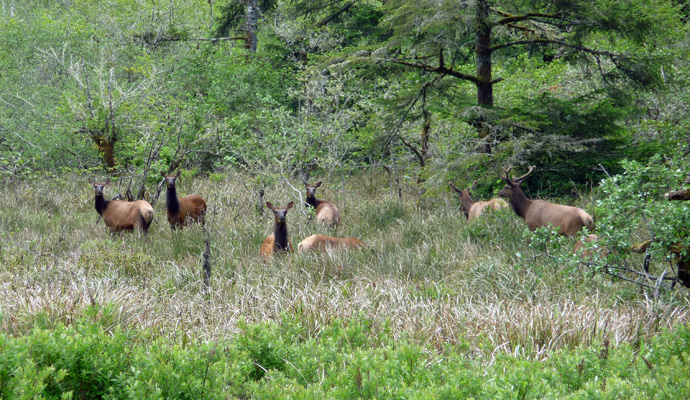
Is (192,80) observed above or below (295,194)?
above

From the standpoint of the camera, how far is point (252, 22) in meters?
22.1

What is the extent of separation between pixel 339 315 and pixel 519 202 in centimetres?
488

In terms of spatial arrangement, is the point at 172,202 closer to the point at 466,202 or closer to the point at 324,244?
the point at 324,244

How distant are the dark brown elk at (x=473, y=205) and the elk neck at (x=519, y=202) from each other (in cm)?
61

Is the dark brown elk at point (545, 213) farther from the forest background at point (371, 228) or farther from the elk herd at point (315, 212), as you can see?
the forest background at point (371, 228)

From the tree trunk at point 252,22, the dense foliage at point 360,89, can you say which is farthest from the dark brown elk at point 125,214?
the tree trunk at point 252,22

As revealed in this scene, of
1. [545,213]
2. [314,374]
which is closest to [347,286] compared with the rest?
[314,374]

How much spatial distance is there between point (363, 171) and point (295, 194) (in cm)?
491

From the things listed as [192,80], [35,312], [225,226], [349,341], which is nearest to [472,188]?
[225,226]

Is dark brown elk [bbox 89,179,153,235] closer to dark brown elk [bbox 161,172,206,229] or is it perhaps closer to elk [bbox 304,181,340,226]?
dark brown elk [bbox 161,172,206,229]

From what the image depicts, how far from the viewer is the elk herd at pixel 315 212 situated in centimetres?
856

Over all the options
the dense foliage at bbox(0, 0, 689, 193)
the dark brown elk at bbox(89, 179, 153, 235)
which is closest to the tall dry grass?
the dark brown elk at bbox(89, 179, 153, 235)

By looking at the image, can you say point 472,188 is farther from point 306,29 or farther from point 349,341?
point 306,29

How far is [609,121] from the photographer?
36.6 ft
